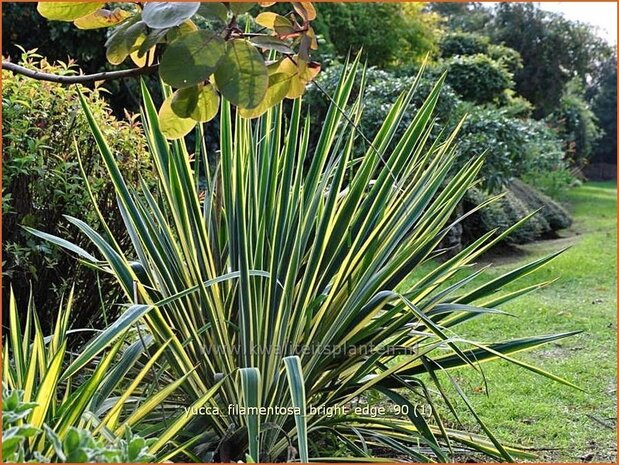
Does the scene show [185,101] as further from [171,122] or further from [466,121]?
[466,121]

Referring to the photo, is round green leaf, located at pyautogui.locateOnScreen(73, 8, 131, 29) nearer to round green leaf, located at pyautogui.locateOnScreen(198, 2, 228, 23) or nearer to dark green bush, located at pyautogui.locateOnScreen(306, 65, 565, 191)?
round green leaf, located at pyautogui.locateOnScreen(198, 2, 228, 23)

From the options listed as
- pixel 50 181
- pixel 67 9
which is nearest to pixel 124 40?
pixel 67 9

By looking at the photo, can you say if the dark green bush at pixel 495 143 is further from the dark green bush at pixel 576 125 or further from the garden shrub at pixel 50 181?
the dark green bush at pixel 576 125

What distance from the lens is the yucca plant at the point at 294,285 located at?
2.02 meters

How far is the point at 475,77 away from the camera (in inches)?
364

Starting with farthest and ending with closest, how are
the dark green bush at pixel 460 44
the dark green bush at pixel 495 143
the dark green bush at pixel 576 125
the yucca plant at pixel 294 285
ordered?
the dark green bush at pixel 576 125 < the dark green bush at pixel 460 44 < the dark green bush at pixel 495 143 < the yucca plant at pixel 294 285

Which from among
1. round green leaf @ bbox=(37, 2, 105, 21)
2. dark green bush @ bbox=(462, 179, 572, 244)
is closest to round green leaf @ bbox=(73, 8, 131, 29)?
round green leaf @ bbox=(37, 2, 105, 21)

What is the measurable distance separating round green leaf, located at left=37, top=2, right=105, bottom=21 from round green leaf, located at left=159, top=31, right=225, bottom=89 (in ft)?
0.71

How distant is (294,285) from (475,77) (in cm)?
770

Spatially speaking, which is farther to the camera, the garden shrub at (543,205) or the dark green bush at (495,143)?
the garden shrub at (543,205)

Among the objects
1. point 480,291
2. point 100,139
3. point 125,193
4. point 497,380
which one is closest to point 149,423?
point 125,193

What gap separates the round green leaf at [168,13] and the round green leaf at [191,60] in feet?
0.20

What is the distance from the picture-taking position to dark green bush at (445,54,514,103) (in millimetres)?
9172

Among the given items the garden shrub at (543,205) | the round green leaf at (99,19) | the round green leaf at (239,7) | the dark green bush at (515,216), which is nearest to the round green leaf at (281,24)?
the round green leaf at (239,7)
